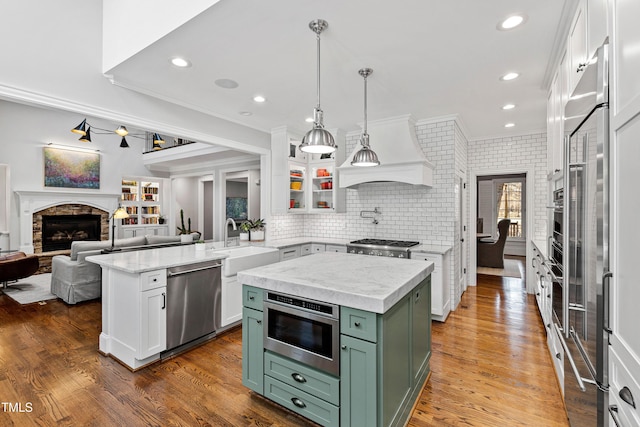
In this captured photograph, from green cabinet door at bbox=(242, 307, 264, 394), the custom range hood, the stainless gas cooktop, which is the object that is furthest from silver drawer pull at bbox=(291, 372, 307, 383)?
the custom range hood

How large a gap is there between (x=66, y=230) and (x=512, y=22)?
397 inches

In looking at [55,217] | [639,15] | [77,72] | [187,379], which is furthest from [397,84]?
[55,217]

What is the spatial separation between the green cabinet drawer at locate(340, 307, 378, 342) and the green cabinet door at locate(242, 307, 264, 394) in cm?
70

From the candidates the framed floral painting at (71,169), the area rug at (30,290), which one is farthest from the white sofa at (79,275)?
the framed floral painting at (71,169)

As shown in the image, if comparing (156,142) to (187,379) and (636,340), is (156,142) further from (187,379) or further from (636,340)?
(636,340)

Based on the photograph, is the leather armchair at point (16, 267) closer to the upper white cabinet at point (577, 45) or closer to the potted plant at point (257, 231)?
the potted plant at point (257, 231)

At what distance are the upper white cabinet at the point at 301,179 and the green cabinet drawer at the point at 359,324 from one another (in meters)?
3.28

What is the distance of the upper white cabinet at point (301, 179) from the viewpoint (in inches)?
194

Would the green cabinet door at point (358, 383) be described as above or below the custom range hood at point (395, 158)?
below

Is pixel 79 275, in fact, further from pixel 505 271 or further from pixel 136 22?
pixel 505 271

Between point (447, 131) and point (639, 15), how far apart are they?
3456mm

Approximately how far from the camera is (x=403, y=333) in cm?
201

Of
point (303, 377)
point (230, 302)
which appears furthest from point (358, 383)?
point (230, 302)

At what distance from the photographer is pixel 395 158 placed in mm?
4172
